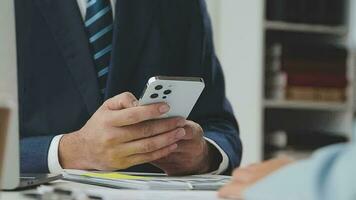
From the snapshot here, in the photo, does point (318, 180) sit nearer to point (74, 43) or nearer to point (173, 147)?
point (173, 147)

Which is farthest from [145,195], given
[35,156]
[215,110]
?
[215,110]

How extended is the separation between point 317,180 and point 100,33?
1017 millimetres

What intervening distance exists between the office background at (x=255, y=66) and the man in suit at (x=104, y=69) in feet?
2.91

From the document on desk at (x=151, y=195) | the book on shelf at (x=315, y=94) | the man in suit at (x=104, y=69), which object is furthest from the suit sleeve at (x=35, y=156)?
the book on shelf at (x=315, y=94)

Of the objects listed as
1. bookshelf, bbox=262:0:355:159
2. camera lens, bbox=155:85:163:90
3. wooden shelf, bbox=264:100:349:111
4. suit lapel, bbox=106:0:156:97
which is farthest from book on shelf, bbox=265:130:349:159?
camera lens, bbox=155:85:163:90

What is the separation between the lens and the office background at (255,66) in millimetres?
2414

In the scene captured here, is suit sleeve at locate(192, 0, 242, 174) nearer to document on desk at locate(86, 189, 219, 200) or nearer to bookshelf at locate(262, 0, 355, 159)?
document on desk at locate(86, 189, 219, 200)

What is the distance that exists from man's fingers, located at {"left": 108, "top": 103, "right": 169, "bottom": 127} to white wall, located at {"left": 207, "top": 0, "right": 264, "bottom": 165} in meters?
1.47

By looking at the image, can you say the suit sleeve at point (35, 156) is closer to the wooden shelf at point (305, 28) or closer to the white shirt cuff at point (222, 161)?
the white shirt cuff at point (222, 161)

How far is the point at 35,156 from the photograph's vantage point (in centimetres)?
115

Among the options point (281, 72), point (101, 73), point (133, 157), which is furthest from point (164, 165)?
point (281, 72)

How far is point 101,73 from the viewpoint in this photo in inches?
56.0

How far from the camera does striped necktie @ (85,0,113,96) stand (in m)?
1.41

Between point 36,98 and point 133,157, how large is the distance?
1.42 ft
